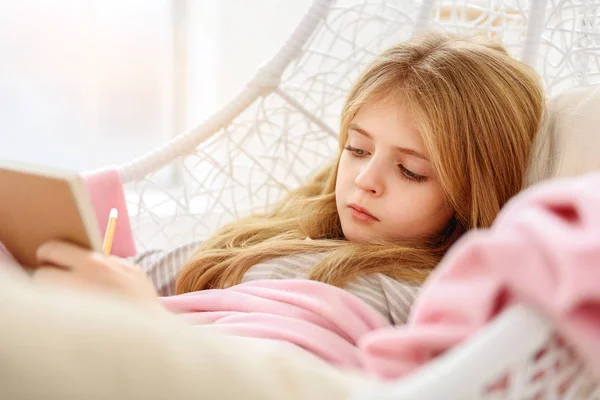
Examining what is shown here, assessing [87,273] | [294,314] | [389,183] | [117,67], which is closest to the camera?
[87,273]

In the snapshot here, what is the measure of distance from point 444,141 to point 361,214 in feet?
0.44

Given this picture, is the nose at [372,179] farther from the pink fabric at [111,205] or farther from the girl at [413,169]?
the pink fabric at [111,205]

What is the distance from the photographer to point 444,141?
926 millimetres

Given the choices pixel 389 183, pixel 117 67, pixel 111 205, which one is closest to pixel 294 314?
pixel 389 183

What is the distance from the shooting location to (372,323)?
32.6 inches

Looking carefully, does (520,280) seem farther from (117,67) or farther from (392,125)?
(117,67)

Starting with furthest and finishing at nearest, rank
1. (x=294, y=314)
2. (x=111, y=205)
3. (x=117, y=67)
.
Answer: (x=117, y=67), (x=111, y=205), (x=294, y=314)

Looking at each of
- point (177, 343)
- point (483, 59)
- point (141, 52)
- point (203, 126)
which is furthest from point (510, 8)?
point (141, 52)

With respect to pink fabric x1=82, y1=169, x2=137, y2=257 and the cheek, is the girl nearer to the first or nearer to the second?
the cheek

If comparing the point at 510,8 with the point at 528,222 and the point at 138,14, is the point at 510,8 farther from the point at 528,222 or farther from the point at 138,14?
the point at 138,14

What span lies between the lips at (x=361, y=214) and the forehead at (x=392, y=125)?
85 mm

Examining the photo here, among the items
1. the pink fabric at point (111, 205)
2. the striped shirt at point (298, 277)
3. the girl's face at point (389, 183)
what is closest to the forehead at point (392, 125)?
the girl's face at point (389, 183)

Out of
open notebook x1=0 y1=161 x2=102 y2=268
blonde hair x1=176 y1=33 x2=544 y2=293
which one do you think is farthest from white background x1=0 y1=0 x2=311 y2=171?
open notebook x1=0 y1=161 x2=102 y2=268

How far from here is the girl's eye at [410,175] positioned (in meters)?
0.94
